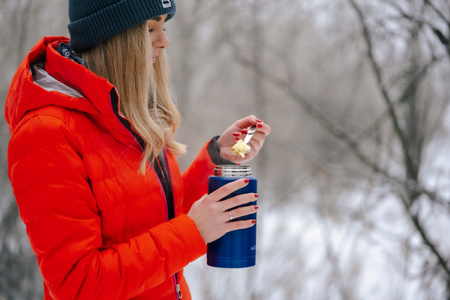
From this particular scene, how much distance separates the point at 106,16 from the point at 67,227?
0.40 meters

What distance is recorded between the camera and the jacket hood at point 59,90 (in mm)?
763

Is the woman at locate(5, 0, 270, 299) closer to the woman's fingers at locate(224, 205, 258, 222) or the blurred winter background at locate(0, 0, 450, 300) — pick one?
the woman's fingers at locate(224, 205, 258, 222)

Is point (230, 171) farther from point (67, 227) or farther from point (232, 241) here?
point (67, 227)

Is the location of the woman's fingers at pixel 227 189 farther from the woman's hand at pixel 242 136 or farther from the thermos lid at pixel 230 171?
the woman's hand at pixel 242 136

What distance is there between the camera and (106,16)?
2.69 feet

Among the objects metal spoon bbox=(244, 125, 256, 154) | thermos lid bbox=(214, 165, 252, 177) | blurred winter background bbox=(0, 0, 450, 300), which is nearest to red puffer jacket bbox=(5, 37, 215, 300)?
thermos lid bbox=(214, 165, 252, 177)

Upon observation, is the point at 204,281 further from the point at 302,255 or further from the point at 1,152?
the point at 1,152

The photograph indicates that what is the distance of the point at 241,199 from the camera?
2.65ft

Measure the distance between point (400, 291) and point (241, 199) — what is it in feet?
5.29

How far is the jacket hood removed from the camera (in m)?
0.76

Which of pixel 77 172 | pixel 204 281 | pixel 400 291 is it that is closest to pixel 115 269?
pixel 77 172

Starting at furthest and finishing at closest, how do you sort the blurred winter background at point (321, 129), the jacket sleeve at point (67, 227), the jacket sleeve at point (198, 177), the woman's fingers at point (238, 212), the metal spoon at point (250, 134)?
1. the blurred winter background at point (321, 129)
2. the jacket sleeve at point (198, 177)
3. the metal spoon at point (250, 134)
4. the woman's fingers at point (238, 212)
5. the jacket sleeve at point (67, 227)

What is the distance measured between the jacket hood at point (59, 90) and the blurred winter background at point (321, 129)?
1.32 meters

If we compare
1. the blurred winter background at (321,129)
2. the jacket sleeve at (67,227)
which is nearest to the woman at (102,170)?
the jacket sleeve at (67,227)
